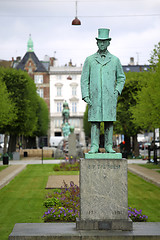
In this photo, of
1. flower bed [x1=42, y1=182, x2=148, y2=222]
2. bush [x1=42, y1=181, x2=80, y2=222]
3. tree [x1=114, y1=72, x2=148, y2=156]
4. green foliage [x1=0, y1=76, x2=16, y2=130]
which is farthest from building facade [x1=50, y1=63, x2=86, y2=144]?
flower bed [x1=42, y1=182, x2=148, y2=222]

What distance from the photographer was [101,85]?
10695mm

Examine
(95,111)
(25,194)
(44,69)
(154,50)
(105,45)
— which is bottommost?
(25,194)

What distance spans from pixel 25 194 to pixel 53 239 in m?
9.41

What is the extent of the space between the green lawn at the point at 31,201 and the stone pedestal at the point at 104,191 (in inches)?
82.7

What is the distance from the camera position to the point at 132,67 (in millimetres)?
104188

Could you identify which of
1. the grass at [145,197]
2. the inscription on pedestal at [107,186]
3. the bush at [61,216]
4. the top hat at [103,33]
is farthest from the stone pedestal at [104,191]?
the grass at [145,197]

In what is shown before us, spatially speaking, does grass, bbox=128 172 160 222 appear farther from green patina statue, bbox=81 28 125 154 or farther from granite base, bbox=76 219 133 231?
green patina statue, bbox=81 28 125 154

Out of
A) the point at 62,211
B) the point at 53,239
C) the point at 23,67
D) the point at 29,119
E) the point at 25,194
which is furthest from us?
the point at 23,67

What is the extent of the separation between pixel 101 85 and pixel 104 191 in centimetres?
224

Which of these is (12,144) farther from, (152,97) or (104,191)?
(104,191)

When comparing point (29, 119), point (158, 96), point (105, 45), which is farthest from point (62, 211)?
point (29, 119)

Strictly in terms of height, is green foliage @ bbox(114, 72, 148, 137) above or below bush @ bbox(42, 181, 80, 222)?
above

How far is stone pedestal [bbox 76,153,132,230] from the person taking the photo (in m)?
10.1

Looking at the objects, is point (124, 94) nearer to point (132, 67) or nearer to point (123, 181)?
point (123, 181)
